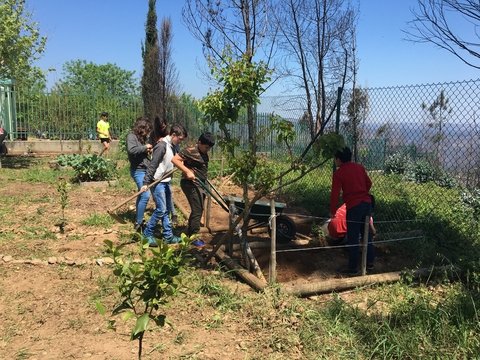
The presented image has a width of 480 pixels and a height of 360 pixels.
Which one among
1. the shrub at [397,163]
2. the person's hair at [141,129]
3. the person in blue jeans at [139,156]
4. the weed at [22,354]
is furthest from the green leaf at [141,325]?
the shrub at [397,163]

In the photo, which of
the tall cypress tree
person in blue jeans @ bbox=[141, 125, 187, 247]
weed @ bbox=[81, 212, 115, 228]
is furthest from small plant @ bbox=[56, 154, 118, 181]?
the tall cypress tree

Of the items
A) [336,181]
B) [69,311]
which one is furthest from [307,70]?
[69,311]

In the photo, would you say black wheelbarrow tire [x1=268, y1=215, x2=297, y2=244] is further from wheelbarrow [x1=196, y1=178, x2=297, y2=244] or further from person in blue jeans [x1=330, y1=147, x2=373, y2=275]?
person in blue jeans [x1=330, y1=147, x2=373, y2=275]

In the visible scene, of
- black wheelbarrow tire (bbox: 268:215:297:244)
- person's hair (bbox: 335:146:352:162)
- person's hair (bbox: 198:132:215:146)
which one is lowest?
black wheelbarrow tire (bbox: 268:215:297:244)

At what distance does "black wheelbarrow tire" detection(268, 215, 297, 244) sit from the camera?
4.93 meters

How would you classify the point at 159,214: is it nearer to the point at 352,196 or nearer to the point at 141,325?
the point at 352,196

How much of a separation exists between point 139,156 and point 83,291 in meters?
2.20

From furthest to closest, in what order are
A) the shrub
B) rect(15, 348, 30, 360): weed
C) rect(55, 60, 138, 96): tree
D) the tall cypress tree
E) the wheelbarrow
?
rect(55, 60, 138, 96): tree < the tall cypress tree < the shrub < the wheelbarrow < rect(15, 348, 30, 360): weed

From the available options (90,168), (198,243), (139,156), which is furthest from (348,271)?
(90,168)

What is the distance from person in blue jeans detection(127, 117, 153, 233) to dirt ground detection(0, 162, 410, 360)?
43cm

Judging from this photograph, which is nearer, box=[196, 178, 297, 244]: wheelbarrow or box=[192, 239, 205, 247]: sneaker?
box=[196, 178, 297, 244]: wheelbarrow

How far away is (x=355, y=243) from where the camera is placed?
426cm

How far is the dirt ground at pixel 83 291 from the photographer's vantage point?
2.77 meters

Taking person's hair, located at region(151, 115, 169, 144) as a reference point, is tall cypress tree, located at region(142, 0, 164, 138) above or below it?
above
